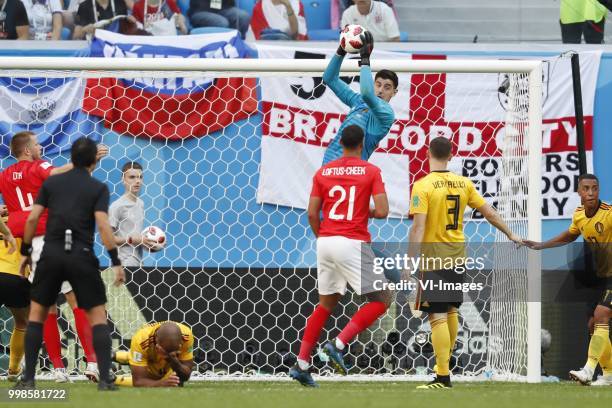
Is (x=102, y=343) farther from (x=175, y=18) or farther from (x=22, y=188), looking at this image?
(x=175, y=18)

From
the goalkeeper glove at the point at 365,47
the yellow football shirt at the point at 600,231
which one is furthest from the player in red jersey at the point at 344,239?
the yellow football shirt at the point at 600,231

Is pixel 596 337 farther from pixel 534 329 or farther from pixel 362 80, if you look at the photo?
pixel 362 80

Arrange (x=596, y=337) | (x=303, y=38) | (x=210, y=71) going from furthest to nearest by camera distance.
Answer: (x=303, y=38) → (x=210, y=71) → (x=596, y=337)

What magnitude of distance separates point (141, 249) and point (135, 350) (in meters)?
2.75

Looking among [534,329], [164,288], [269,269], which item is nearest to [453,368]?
[534,329]

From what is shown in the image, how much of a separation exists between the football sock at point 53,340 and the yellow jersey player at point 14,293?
7.8 inches

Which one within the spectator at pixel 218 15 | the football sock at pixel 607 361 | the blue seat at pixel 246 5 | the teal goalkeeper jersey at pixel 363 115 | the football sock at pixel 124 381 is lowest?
the football sock at pixel 124 381

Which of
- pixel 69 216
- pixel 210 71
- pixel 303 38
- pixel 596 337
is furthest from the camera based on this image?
pixel 303 38

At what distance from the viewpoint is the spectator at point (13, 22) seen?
44.5ft

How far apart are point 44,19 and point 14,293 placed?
5081 millimetres

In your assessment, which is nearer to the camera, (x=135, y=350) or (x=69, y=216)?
(x=69, y=216)

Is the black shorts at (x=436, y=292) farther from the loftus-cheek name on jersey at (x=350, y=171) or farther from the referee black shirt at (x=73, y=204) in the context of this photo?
the referee black shirt at (x=73, y=204)

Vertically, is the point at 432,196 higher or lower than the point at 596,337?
higher

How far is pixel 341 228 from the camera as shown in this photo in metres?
8.80
